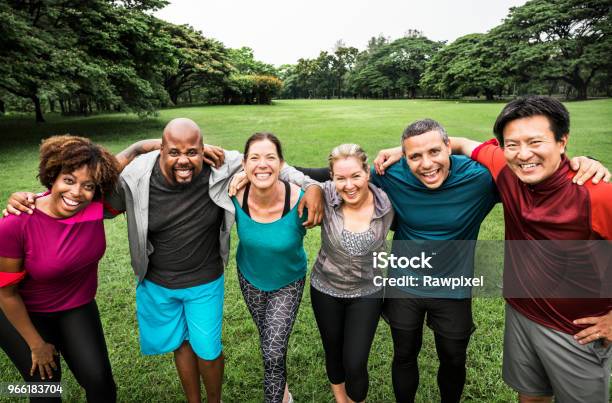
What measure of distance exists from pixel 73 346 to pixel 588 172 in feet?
10.2

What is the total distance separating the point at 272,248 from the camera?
265cm

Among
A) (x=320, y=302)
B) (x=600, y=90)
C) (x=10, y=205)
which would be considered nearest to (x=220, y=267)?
(x=320, y=302)

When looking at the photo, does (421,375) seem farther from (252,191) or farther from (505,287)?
(252,191)

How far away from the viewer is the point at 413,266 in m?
2.66

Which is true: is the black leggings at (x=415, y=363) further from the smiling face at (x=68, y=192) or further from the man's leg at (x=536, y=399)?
the smiling face at (x=68, y=192)

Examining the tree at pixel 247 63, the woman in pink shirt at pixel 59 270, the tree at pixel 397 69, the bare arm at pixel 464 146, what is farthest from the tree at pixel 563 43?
the woman in pink shirt at pixel 59 270

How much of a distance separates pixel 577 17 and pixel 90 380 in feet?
140

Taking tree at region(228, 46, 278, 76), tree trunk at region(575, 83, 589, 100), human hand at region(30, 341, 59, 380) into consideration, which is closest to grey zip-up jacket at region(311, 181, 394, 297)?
human hand at region(30, 341, 59, 380)

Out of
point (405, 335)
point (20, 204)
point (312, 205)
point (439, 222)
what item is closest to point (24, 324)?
point (20, 204)

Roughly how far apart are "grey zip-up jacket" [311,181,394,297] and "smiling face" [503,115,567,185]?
33.2 inches

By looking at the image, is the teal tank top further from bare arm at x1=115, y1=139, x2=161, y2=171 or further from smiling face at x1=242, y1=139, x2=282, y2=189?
bare arm at x1=115, y1=139, x2=161, y2=171

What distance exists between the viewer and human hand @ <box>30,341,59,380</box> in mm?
2383

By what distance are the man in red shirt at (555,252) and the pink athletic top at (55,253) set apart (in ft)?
8.35

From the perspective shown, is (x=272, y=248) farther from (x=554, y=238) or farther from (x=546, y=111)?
(x=546, y=111)
